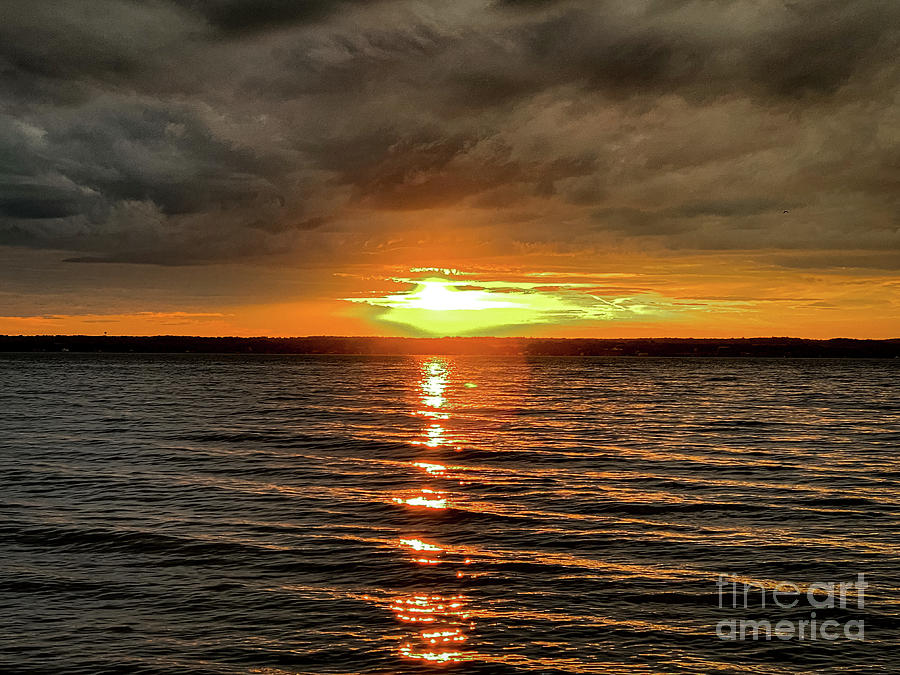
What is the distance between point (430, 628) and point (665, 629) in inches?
196

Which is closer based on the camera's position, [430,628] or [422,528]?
[430,628]

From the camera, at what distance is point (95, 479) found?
35.0 meters

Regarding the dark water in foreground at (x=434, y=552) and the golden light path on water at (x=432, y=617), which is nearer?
the golden light path on water at (x=432, y=617)

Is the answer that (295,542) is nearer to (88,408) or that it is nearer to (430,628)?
(430,628)

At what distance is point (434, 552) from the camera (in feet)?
74.6

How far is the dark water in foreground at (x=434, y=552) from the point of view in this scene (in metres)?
15.8

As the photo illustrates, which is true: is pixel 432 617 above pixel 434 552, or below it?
below

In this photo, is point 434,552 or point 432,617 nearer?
point 432,617

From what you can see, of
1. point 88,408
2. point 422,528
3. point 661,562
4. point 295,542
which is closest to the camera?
point 661,562

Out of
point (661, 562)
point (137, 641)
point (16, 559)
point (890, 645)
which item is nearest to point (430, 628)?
point (137, 641)

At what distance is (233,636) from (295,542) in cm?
731

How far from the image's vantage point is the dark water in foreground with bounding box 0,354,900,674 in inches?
621

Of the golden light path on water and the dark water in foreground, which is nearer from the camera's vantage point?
the golden light path on water

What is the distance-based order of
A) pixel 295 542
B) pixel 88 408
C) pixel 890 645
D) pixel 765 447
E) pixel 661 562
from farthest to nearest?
1. pixel 88 408
2. pixel 765 447
3. pixel 295 542
4. pixel 661 562
5. pixel 890 645
